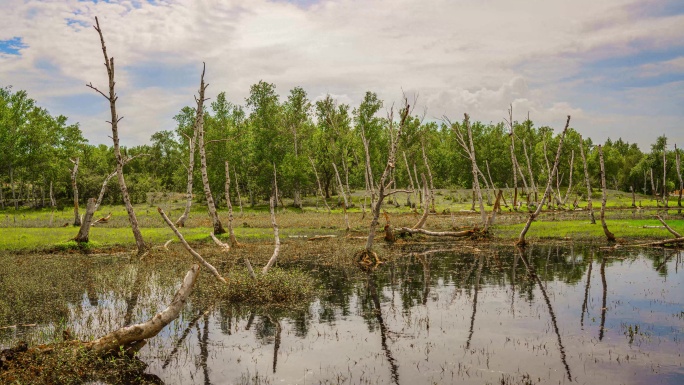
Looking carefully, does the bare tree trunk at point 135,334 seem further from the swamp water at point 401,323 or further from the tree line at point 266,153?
the tree line at point 266,153

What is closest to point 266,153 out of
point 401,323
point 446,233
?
point 446,233

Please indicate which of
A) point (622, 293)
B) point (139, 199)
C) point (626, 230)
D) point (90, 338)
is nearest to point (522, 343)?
point (622, 293)

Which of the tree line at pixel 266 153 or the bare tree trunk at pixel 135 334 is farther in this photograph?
the tree line at pixel 266 153

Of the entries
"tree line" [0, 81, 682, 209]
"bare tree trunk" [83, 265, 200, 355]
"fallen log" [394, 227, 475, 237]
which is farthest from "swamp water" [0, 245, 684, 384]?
"tree line" [0, 81, 682, 209]

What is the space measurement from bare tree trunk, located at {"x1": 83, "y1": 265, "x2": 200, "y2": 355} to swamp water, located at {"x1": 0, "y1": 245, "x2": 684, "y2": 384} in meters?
0.82

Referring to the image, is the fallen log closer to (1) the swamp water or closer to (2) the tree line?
(1) the swamp water

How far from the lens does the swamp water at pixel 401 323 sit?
1380 cm

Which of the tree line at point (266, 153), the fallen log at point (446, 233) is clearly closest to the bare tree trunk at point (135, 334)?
the fallen log at point (446, 233)

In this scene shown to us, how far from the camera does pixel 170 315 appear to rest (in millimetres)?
14367

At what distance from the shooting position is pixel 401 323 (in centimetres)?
1803

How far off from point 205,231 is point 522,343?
104ft

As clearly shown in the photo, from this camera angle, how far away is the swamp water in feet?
45.3

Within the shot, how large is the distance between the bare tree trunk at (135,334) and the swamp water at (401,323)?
821 mm

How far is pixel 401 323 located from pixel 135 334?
839 centimetres
